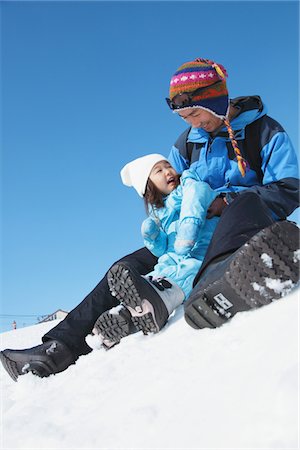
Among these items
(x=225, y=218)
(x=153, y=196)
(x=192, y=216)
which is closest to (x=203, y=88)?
(x=153, y=196)

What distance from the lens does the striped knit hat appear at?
3.14 m

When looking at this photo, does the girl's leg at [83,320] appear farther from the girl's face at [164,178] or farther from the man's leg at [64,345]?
the girl's face at [164,178]

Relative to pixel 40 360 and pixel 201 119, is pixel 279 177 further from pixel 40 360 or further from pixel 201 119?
pixel 40 360

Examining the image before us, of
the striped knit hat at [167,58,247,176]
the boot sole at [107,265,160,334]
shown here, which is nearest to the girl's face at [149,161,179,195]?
the striped knit hat at [167,58,247,176]

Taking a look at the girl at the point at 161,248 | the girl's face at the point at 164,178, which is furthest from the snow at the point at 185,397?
the girl's face at the point at 164,178

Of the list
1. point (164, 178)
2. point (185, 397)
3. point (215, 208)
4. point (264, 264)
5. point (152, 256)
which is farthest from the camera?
point (164, 178)

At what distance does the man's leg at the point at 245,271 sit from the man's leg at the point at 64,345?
2.47 ft

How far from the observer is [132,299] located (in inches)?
92.4

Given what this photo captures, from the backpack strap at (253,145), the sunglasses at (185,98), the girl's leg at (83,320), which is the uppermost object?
the sunglasses at (185,98)

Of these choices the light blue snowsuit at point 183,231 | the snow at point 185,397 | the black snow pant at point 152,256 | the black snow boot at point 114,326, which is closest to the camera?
the snow at point 185,397

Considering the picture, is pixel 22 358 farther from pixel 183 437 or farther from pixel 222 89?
pixel 222 89

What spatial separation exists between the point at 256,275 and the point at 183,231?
88cm

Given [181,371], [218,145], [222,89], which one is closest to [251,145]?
[218,145]

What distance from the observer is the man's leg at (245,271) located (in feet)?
5.98
